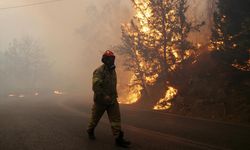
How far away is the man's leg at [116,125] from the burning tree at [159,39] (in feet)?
37.8

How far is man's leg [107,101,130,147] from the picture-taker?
7371mm

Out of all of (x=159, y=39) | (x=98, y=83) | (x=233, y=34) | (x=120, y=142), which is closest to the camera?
(x=120, y=142)

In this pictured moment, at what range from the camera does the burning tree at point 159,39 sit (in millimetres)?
19797

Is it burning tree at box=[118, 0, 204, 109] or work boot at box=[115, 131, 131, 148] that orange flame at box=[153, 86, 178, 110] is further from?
work boot at box=[115, 131, 131, 148]

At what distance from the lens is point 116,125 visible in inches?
298

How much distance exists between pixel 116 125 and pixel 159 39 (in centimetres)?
1360

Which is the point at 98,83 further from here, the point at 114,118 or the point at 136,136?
the point at 136,136

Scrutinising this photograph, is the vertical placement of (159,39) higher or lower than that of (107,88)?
higher

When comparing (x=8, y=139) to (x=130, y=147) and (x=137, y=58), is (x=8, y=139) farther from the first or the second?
(x=137, y=58)

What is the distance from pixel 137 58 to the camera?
23.0m

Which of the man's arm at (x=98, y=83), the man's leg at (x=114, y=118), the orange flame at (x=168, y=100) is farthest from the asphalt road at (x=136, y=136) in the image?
the orange flame at (x=168, y=100)

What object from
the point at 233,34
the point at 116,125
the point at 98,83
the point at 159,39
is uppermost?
the point at 159,39

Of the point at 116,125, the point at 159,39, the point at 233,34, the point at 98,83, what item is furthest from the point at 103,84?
the point at 159,39

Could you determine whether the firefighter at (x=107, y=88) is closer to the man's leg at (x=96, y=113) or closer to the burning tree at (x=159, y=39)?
the man's leg at (x=96, y=113)
